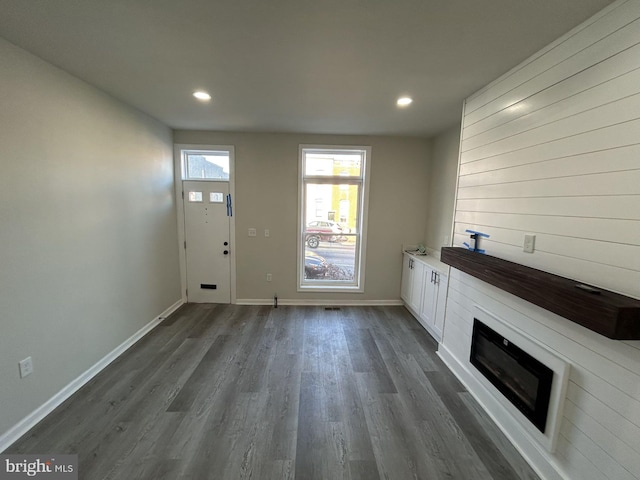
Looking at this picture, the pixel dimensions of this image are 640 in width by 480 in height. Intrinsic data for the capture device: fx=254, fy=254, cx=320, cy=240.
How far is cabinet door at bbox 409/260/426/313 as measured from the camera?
3.47 meters

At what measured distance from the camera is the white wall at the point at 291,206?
382cm

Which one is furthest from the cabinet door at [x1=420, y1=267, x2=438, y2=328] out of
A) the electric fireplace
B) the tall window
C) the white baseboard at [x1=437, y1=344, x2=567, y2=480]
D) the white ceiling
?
the white ceiling

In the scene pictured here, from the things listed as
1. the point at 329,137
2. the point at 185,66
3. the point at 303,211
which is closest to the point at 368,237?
the point at 303,211

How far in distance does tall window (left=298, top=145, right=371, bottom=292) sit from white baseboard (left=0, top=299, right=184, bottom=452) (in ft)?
7.41

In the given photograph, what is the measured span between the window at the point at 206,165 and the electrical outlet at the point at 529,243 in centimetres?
368

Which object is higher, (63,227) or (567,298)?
(63,227)

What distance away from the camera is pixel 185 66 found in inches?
76.6

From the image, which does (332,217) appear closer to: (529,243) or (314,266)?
(314,266)

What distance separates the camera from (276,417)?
6.32ft

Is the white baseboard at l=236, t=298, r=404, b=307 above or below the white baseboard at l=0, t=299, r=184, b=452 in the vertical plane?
above

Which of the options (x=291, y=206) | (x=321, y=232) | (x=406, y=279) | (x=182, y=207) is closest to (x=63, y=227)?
(x=182, y=207)

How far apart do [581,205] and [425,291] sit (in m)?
2.11

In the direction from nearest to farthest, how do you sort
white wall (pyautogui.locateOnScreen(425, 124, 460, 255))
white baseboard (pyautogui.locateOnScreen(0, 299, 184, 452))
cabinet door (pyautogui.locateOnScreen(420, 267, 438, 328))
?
white baseboard (pyautogui.locateOnScreen(0, 299, 184, 452))
cabinet door (pyautogui.locateOnScreen(420, 267, 438, 328))
white wall (pyautogui.locateOnScreen(425, 124, 460, 255))

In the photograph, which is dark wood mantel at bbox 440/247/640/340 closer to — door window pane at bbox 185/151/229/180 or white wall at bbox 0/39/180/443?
white wall at bbox 0/39/180/443
